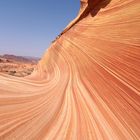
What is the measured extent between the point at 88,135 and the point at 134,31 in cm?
164

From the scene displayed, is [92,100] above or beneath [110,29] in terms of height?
beneath

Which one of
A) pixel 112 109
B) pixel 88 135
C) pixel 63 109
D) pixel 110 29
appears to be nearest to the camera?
pixel 88 135

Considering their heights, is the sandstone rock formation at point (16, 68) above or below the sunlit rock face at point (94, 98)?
below

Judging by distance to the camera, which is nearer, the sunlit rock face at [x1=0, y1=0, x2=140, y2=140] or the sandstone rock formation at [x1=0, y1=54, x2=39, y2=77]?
the sunlit rock face at [x1=0, y1=0, x2=140, y2=140]

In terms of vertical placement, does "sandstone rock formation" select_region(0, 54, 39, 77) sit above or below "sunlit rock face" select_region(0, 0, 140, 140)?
below

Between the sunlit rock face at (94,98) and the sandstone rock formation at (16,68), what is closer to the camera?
the sunlit rock face at (94,98)

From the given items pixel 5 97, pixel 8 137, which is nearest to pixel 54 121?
pixel 8 137

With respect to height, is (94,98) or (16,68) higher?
(94,98)

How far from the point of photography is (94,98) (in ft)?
8.64

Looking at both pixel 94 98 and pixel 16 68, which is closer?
pixel 94 98

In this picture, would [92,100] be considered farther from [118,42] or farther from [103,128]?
[118,42]

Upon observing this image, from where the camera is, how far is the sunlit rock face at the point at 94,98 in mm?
1879

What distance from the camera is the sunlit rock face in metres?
1.88

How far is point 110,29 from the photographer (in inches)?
150
